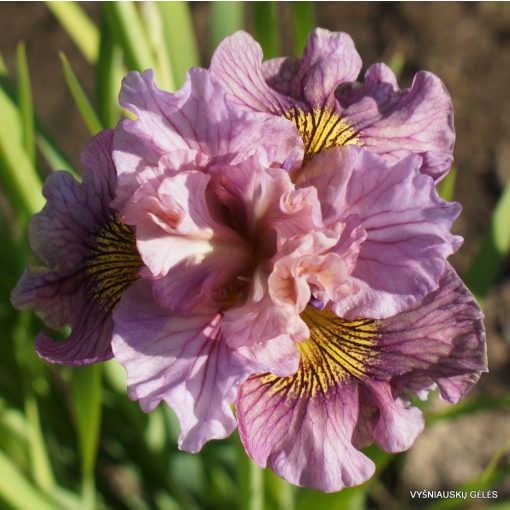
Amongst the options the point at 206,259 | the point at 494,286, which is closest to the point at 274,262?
the point at 206,259

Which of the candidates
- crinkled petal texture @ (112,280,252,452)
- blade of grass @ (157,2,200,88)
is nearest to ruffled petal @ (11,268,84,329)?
crinkled petal texture @ (112,280,252,452)

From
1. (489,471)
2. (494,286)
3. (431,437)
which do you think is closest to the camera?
(489,471)

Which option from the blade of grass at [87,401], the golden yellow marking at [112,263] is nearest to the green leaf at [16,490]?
the blade of grass at [87,401]

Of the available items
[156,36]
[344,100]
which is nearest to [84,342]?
[344,100]

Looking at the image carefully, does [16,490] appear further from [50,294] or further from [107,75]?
[107,75]

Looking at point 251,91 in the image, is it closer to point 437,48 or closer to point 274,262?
point 274,262

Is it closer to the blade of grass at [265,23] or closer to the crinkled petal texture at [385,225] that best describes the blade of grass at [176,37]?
the blade of grass at [265,23]

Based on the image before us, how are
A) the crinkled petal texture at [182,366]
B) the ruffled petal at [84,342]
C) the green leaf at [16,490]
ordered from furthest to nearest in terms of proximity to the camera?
the green leaf at [16,490]
the ruffled petal at [84,342]
the crinkled petal texture at [182,366]
